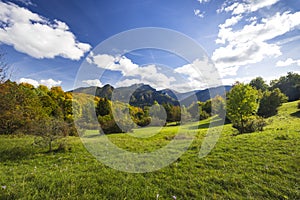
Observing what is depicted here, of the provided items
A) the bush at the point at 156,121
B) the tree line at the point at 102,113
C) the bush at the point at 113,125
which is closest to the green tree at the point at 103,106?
the tree line at the point at 102,113

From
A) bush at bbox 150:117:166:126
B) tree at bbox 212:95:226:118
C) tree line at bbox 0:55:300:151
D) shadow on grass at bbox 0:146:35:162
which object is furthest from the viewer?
tree at bbox 212:95:226:118

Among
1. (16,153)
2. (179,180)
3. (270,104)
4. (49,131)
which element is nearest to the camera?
(179,180)

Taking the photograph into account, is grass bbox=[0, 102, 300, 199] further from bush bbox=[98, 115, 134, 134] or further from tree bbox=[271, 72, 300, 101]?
tree bbox=[271, 72, 300, 101]

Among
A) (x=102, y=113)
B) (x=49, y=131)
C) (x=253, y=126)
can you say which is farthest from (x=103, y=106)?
(x=253, y=126)

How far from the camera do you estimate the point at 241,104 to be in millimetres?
19859

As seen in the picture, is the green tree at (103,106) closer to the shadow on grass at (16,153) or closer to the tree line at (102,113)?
the tree line at (102,113)

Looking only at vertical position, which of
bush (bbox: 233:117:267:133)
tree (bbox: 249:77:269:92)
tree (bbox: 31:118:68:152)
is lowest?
bush (bbox: 233:117:267:133)

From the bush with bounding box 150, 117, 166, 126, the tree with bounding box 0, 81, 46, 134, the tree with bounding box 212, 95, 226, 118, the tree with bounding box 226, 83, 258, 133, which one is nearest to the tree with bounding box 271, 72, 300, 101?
the tree with bounding box 212, 95, 226, 118

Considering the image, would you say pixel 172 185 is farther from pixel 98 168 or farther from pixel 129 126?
pixel 129 126

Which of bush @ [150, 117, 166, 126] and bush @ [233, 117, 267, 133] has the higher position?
bush @ [150, 117, 166, 126]

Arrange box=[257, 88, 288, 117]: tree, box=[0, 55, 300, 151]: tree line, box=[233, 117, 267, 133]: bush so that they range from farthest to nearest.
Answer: box=[257, 88, 288, 117]: tree
box=[233, 117, 267, 133]: bush
box=[0, 55, 300, 151]: tree line

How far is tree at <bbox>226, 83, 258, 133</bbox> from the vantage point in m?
19.7

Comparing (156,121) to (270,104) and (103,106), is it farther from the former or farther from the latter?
(270,104)

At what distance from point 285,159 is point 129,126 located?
2007 cm
